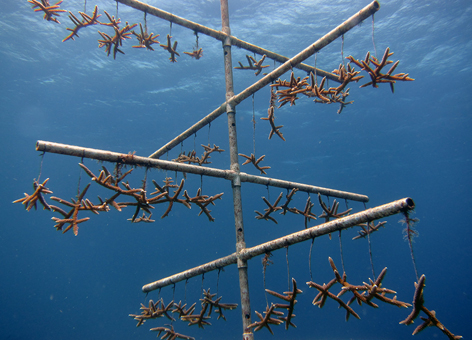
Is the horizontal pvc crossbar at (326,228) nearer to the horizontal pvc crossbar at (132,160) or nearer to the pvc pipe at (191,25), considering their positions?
the horizontal pvc crossbar at (132,160)

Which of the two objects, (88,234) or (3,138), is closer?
(3,138)

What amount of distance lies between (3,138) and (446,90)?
2053 inches

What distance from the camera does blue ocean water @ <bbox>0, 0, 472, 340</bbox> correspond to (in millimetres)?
17547

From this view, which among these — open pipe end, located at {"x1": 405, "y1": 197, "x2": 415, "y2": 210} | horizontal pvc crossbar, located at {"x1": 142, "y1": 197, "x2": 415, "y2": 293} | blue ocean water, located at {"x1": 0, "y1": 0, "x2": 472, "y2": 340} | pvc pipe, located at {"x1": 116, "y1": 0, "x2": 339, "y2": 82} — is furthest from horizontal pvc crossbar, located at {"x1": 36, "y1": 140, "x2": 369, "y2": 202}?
open pipe end, located at {"x1": 405, "y1": 197, "x2": 415, "y2": 210}

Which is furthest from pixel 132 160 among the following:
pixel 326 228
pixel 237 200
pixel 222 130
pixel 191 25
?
pixel 222 130

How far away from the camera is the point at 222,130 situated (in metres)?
31.5

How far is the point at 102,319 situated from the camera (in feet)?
272

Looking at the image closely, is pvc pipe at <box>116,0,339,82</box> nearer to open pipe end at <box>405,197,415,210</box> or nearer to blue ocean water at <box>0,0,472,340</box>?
blue ocean water at <box>0,0,472,340</box>

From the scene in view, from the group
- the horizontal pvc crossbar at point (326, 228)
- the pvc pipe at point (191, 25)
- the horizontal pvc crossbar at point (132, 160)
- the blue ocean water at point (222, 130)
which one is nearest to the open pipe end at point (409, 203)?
the horizontal pvc crossbar at point (326, 228)

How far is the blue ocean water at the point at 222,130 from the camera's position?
1755 centimetres

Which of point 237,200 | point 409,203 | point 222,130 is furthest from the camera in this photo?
point 222,130

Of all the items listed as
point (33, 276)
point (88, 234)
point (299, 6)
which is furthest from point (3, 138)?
point (33, 276)

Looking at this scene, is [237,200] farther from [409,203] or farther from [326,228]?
[409,203]

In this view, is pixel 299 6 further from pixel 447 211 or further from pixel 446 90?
pixel 447 211
